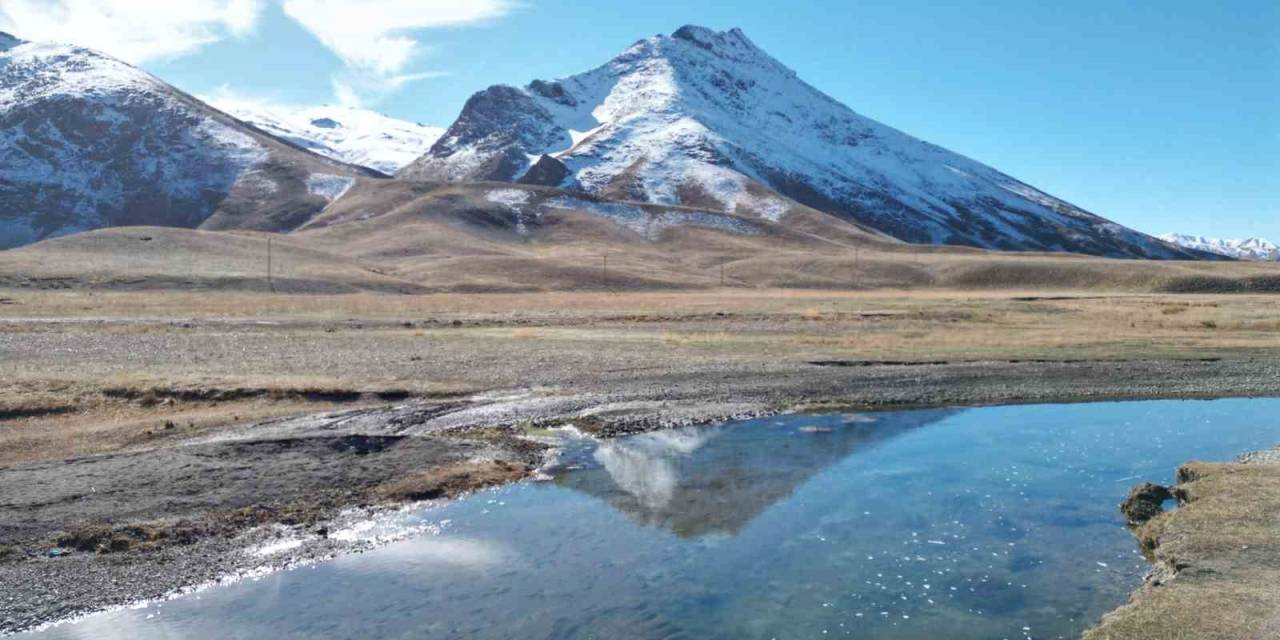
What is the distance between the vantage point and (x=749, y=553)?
17.6 metres

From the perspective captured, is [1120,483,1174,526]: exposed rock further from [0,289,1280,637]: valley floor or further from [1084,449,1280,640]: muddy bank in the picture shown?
[0,289,1280,637]: valley floor

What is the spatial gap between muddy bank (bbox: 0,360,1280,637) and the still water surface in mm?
1363

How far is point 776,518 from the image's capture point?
20.0 metres

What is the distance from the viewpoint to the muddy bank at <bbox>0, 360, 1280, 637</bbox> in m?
16.5

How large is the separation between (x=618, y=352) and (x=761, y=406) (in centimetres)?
1327

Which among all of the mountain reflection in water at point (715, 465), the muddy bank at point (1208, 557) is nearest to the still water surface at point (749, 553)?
the mountain reflection in water at point (715, 465)

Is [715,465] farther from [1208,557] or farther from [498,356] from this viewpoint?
[498,356]

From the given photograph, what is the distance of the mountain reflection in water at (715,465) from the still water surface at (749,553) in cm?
10

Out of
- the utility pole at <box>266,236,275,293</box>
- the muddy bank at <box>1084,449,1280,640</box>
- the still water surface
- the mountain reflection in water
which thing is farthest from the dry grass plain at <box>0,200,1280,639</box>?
the mountain reflection in water

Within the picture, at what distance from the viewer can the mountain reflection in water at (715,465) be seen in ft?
67.4

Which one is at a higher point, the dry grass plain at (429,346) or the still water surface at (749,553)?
the dry grass plain at (429,346)

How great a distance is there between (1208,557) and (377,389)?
87.4ft

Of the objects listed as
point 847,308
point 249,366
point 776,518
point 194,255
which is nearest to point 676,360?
point 249,366

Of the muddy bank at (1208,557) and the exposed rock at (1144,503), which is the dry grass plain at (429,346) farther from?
the muddy bank at (1208,557)
